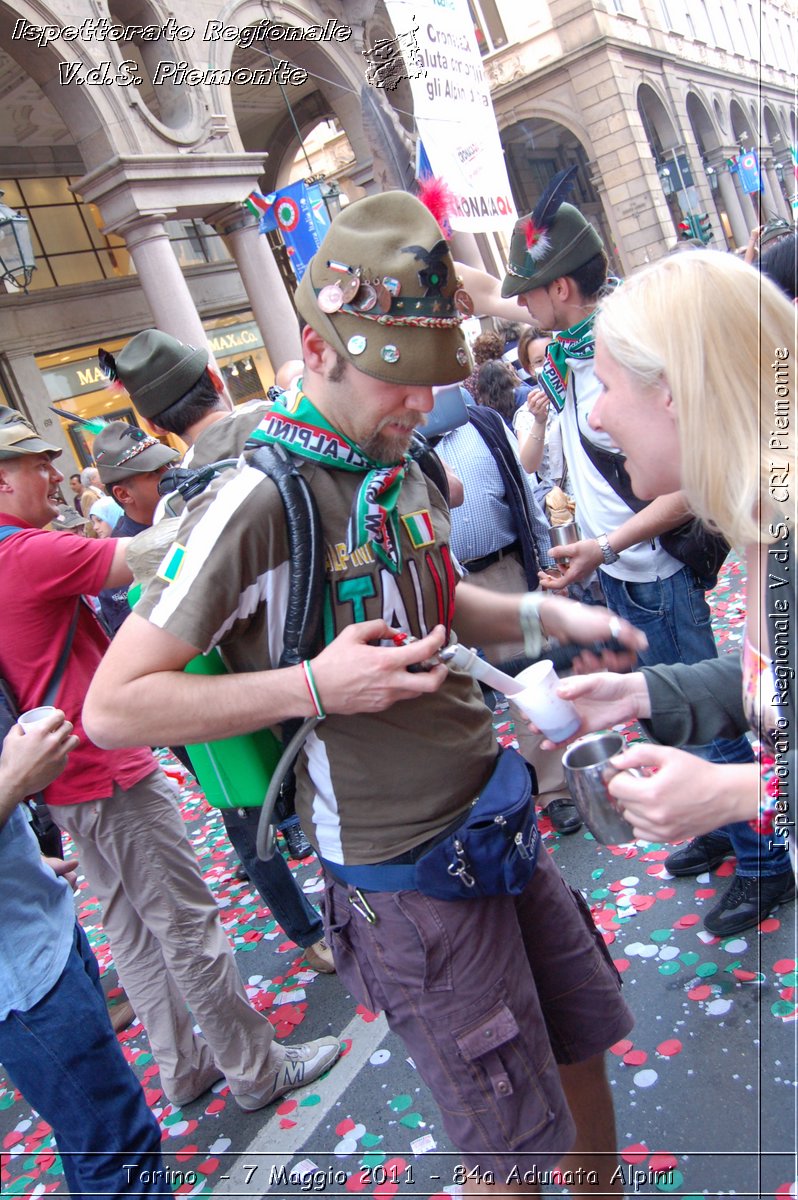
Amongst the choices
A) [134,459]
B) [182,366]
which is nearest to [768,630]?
[182,366]

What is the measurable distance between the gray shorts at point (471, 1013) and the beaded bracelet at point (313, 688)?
17.3 inches

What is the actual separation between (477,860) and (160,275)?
9676 millimetres

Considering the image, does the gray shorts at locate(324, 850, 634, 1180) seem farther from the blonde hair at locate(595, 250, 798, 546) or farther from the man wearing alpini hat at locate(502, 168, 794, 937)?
the man wearing alpini hat at locate(502, 168, 794, 937)

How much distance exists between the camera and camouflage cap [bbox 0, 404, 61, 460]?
2941 mm

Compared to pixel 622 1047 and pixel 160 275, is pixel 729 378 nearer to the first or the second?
pixel 622 1047

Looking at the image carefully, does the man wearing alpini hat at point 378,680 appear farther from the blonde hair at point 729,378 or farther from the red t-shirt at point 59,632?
the red t-shirt at point 59,632

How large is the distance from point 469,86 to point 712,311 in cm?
736

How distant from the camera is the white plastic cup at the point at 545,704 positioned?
1.83m

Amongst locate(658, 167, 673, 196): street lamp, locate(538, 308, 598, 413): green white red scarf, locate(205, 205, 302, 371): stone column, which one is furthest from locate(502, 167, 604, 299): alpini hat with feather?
locate(658, 167, 673, 196): street lamp

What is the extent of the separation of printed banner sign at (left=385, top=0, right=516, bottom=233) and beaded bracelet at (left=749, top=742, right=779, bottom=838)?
5.62 m

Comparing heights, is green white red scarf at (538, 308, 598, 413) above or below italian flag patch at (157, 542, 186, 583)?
above

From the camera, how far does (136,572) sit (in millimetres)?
1793

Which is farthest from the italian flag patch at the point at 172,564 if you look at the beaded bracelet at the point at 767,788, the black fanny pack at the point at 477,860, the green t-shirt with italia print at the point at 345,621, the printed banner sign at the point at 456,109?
the printed banner sign at the point at 456,109

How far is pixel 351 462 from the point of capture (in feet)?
5.70
